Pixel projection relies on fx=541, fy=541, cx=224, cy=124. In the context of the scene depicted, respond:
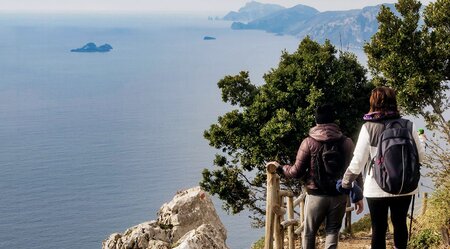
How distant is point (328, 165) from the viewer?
280 inches

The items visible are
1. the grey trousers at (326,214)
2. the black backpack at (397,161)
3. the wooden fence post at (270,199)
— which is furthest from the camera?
the wooden fence post at (270,199)

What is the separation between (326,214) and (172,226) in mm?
9532

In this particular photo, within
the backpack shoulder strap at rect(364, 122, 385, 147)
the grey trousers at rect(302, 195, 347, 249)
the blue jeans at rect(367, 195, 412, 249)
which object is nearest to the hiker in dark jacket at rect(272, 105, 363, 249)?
the grey trousers at rect(302, 195, 347, 249)

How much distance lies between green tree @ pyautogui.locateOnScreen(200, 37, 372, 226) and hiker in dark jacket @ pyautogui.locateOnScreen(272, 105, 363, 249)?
1565 cm

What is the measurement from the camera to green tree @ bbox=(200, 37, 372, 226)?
23797 millimetres

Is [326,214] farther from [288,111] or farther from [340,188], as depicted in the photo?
[288,111]

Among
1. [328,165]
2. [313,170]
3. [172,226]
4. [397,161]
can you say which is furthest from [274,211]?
[172,226]

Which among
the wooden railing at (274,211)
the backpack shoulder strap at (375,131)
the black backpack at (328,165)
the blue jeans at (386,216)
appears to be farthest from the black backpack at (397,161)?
the wooden railing at (274,211)

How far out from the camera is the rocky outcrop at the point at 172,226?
47.2 ft

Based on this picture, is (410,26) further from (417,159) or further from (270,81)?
(417,159)

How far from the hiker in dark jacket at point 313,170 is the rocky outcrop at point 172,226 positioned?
17.3 feet

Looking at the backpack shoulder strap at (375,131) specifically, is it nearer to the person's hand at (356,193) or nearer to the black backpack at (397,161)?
the black backpack at (397,161)

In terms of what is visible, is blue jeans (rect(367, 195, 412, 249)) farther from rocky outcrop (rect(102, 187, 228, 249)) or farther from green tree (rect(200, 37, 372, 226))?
green tree (rect(200, 37, 372, 226))

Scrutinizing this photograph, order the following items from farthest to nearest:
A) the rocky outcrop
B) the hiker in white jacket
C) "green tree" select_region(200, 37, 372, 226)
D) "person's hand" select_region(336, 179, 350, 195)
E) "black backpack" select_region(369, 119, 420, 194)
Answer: "green tree" select_region(200, 37, 372, 226)
the rocky outcrop
"person's hand" select_region(336, 179, 350, 195)
the hiker in white jacket
"black backpack" select_region(369, 119, 420, 194)
